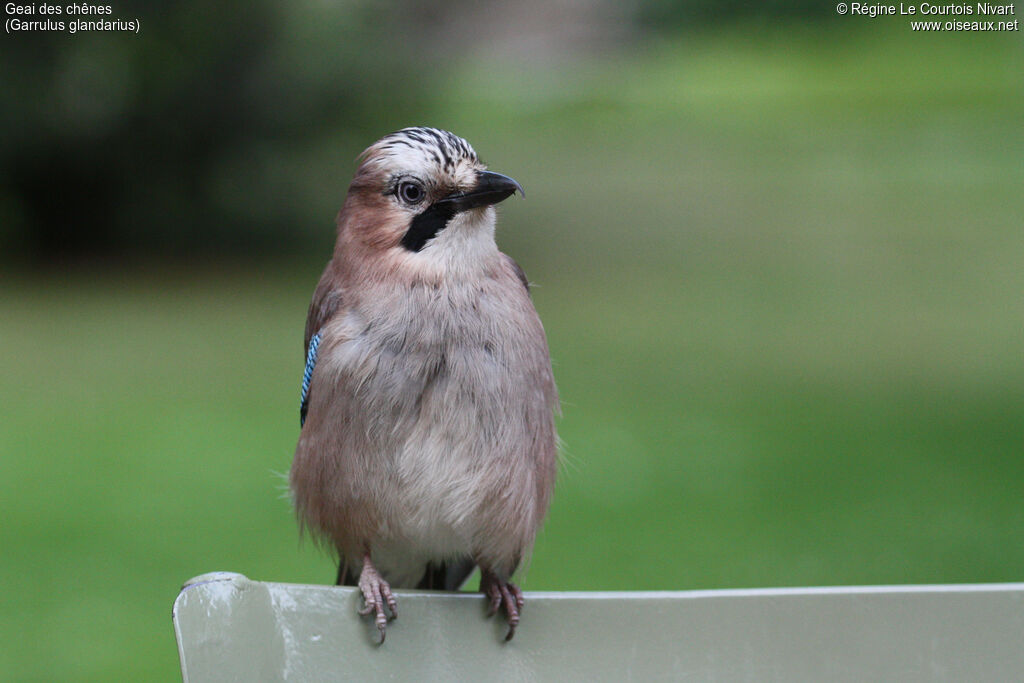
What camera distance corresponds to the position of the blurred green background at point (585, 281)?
609cm

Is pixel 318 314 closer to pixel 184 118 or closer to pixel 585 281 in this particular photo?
pixel 184 118

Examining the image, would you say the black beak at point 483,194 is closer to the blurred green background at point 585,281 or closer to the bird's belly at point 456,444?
the bird's belly at point 456,444

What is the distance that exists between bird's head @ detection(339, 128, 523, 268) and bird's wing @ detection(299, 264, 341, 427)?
0.49ft

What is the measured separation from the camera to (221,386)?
331 inches

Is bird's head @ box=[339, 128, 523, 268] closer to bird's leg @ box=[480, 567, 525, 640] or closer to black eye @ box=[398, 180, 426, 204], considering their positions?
black eye @ box=[398, 180, 426, 204]

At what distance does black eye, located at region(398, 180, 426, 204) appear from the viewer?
280 cm

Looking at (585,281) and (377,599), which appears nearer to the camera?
(377,599)

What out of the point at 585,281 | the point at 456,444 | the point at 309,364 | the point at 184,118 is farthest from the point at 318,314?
the point at 585,281

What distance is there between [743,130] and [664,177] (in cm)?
116

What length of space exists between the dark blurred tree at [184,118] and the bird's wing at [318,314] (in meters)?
7.22

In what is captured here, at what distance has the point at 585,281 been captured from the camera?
1145cm

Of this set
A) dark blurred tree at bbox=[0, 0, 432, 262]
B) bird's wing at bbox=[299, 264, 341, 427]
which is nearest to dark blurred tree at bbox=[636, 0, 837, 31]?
dark blurred tree at bbox=[0, 0, 432, 262]

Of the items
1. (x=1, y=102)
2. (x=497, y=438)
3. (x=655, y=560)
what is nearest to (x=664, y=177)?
(x=1, y=102)

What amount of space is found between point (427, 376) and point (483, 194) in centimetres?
41
